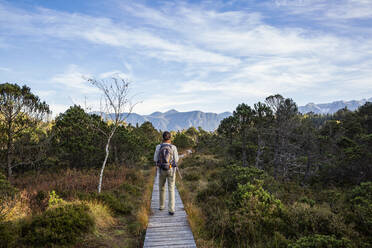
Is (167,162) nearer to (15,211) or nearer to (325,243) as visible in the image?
(325,243)

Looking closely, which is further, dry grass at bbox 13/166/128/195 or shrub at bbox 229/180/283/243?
dry grass at bbox 13/166/128/195

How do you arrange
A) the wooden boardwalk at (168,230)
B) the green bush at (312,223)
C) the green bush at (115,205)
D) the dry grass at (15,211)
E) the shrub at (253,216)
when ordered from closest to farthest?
the wooden boardwalk at (168,230) < the green bush at (312,223) < the shrub at (253,216) < the dry grass at (15,211) < the green bush at (115,205)

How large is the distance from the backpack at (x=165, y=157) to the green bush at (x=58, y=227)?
2244mm

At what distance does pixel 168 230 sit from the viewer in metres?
4.67

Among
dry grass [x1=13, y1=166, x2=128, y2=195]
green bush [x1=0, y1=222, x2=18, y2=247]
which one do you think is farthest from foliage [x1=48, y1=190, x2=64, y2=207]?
dry grass [x1=13, y1=166, x2=128, y2=195]

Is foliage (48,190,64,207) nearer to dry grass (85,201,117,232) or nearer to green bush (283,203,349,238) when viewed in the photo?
dry grass (85,201,117,232)

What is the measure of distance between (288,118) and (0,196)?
17638 millimetres

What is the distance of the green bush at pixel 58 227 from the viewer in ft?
13.2

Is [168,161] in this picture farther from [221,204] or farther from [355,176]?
[355,176]

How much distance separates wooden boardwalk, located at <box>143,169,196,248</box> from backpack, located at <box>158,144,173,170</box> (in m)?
1.42

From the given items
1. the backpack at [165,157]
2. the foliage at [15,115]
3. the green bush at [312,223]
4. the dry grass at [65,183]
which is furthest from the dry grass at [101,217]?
the foliage at [15,115]

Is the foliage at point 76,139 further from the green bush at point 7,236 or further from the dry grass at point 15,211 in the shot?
the green bush at point 7,236

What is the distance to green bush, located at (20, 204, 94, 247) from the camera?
4.03 metres

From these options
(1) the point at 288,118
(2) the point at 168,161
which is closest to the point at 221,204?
(2) the point at 168,161
